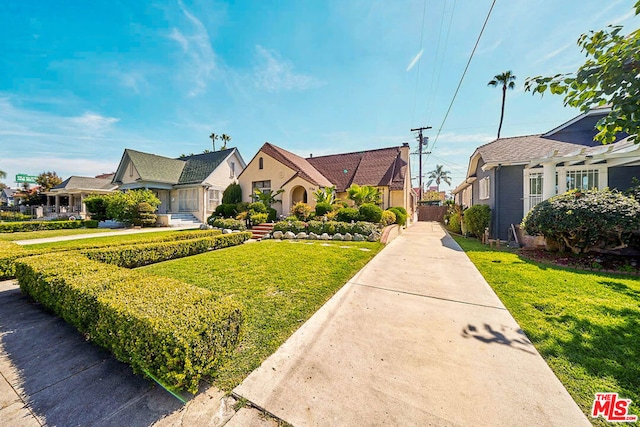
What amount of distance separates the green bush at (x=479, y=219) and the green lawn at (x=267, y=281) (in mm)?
6323

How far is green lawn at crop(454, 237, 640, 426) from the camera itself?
8.19 feet

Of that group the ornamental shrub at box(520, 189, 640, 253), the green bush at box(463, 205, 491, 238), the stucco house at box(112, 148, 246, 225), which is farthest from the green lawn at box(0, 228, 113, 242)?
the green bush at box(463, 205, 491, 238)

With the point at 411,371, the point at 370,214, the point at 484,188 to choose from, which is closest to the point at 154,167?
the point at 370,214

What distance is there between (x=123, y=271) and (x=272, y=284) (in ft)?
9.31

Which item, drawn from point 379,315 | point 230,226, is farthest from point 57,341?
point 230,226

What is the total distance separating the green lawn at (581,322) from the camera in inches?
98.3

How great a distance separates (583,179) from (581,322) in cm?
1021

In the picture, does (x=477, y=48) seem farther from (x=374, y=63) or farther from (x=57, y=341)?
(x=57, y=341)

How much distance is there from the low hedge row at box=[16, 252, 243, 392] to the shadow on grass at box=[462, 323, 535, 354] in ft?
11.4

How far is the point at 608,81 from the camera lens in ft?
10.0

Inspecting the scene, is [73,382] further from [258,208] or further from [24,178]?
[24,178]

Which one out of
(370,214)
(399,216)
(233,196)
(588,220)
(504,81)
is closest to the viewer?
(588,220)

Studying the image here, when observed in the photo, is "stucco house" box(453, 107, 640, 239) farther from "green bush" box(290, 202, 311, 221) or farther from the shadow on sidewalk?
the shadow on sidewalk

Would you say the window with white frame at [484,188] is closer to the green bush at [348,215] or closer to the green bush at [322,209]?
the green bush at [348,215]
